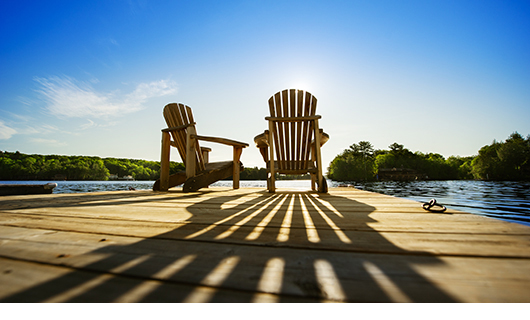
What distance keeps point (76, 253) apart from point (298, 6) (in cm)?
1343

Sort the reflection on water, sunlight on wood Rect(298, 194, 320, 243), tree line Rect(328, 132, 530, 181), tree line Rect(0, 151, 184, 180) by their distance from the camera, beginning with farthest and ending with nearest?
tree line Rect(0, 151, 184, 180)
tree line Rect(328, 132, 530, 181)
the reflection on water
sunlight on wood Rect(298, 194, 320, 243)

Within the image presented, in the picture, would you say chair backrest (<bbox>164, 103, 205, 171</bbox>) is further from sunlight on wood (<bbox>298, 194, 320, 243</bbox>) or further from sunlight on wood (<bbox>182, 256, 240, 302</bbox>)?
sunlight on wood (<bbox>182, 256, 240, 302</bbox>)

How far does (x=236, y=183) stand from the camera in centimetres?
539

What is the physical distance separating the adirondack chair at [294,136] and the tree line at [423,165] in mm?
47423

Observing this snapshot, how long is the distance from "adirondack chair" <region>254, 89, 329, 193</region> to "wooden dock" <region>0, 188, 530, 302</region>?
8.42 ft

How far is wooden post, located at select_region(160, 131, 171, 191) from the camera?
438 centimetres

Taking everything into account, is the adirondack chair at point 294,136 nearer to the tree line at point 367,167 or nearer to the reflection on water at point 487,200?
the reflection on water at point 487,200

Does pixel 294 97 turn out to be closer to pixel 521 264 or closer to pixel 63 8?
pixel 521 264

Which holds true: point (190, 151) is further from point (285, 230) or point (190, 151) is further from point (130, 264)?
point (130, 264)

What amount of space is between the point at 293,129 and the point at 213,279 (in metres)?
3.68

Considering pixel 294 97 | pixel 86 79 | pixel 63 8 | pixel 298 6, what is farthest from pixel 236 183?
pixel 86 79

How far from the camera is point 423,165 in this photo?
54250 millimetres

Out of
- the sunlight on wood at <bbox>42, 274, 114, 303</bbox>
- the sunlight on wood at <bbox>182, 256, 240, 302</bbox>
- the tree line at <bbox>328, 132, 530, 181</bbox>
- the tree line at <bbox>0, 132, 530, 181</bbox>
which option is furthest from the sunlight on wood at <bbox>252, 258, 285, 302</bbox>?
the tree line at <bbox>328, 132, 530, 181</bbox>

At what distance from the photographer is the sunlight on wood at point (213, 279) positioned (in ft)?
1.68
